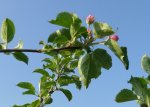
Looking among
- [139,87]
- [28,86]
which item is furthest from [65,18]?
[28,86]

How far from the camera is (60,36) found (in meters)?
1.97

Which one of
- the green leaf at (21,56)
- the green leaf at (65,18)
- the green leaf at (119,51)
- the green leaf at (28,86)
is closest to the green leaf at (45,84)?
the green leaf at (28,86)

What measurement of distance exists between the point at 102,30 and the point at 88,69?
8.6 inches

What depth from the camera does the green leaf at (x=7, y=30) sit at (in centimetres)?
217

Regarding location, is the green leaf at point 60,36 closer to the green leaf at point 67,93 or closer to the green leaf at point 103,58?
the green leaf at point 103,58

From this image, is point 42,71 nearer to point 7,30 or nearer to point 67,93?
point 67,93

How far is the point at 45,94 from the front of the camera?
13.1 feet

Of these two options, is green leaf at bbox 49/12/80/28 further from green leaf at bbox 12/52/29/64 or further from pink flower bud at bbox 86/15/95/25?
green leaf at bbox 12/52/29/64

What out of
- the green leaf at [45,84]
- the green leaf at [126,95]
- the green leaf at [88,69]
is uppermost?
the green leaf at [45,84]

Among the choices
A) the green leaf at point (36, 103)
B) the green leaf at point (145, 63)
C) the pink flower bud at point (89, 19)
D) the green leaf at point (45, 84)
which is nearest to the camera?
the pink flower bud at point (89, 19)

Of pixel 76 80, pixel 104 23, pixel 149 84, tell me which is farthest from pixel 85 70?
pixel 76 80

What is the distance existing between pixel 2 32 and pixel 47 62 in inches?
76.4

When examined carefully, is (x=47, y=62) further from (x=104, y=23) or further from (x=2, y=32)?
(x=104, y=23)

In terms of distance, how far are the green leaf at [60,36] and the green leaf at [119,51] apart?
259 millimetres
